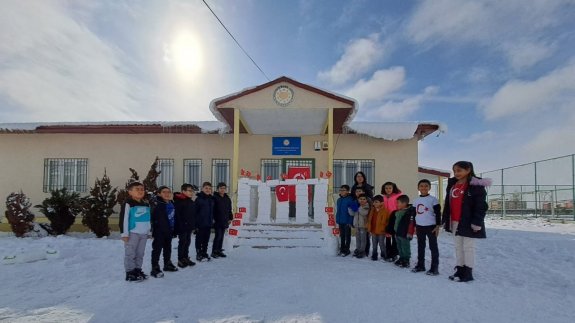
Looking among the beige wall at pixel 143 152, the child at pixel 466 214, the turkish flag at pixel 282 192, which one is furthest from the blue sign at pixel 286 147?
the child at pixel 466 214

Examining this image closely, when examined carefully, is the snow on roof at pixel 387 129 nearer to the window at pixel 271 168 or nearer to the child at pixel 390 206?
the window at pixel 271 168

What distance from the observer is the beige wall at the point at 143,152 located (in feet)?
38.0

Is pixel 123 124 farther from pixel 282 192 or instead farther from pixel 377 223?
pixel 377 223

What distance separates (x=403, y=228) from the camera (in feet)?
18.7

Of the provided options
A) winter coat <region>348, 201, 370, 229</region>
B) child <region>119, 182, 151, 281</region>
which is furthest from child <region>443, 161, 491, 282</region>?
child <region>119, 182, 151, 281</region>

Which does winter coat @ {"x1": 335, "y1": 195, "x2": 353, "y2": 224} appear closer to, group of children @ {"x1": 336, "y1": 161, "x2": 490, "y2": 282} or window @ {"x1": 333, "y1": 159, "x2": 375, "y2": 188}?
group of children @ {"x1": 336, "y1": 161, "x2": 490, "y2": 282}

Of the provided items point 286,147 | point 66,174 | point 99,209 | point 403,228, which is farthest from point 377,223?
point 66,174

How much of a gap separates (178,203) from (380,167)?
24.6 ft

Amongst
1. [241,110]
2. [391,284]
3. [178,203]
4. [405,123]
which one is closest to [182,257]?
[178,203]

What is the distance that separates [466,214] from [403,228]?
1.21 metres

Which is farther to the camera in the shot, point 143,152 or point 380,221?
point 143,152

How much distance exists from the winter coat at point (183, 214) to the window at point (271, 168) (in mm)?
6030

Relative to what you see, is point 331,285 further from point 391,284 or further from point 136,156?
point 136,156

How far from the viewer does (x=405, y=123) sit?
1127cm
